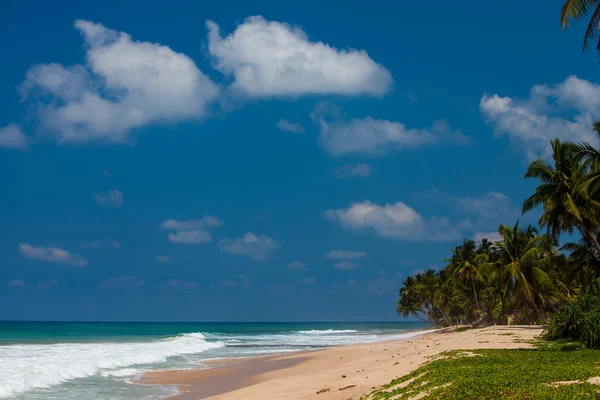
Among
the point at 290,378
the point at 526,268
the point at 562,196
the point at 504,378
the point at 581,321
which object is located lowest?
the point at 290,378

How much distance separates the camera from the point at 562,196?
25.8 m

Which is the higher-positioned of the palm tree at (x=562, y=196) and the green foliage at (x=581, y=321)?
the palm tree at (x=562, y=196)

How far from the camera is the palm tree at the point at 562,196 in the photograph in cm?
2481

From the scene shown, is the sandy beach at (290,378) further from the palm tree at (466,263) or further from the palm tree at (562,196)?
the palm tree at (466,263)

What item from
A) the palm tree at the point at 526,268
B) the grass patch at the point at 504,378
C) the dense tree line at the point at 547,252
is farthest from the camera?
the palm tree at the point at 526,268

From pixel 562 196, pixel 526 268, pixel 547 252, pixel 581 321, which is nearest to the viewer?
pixel 581 321

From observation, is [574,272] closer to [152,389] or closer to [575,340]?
[575,340]

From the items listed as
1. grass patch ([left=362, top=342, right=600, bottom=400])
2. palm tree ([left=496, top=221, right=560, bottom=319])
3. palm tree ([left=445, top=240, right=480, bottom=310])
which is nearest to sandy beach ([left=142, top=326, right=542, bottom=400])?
grass patch ([left=362, top=342, right=600, bottom=400])

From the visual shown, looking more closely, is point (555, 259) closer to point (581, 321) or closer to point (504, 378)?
point (581, 321)

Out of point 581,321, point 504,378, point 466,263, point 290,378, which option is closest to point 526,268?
point 466,263

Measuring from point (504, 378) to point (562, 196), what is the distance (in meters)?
19.2

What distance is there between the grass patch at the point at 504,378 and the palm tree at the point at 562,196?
42.7 ft

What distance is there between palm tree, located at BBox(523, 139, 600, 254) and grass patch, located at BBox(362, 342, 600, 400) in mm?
13001

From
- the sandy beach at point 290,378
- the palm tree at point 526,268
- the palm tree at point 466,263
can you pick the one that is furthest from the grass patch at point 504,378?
the palm tree at point 466,263
